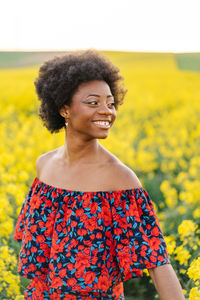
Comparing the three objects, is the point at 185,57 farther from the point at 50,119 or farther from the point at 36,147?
the point at 50,119

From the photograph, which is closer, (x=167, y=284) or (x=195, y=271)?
(x=167, y=284)

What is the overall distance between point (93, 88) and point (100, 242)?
0.70 metres

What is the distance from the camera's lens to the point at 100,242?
6.15 feet

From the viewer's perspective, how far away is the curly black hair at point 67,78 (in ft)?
6.19

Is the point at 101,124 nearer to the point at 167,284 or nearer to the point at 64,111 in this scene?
the point at 64,111

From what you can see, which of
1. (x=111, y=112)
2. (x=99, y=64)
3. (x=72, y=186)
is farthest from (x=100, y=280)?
(x=99, y=64)

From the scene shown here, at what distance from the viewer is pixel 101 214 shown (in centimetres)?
186

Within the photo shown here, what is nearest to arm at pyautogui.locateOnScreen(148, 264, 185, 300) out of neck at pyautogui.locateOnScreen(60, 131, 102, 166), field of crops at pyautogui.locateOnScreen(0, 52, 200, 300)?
field of crops at pyautogui.locateOnScreen(0, 52, 200, 300)

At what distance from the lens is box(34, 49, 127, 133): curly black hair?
1887 mm

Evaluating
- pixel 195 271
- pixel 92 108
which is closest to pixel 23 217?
pixel 92 108

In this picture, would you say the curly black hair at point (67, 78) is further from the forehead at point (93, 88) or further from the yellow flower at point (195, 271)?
the yellow flower at point (195, 271)

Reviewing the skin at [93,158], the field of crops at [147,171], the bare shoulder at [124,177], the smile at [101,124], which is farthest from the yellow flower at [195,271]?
the smile at [101,124]

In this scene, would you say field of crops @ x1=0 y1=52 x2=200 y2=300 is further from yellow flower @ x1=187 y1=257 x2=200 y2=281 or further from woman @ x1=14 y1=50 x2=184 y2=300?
woman @ x1=14 y1=50 x2=184 y2=300

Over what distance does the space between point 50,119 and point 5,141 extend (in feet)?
13.3
